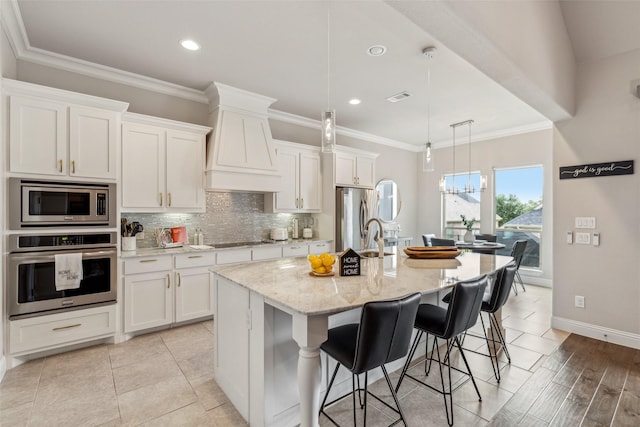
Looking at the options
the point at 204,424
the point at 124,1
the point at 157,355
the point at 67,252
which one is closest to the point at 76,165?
the point at 67,252

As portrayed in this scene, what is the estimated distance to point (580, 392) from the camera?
2.30 metres

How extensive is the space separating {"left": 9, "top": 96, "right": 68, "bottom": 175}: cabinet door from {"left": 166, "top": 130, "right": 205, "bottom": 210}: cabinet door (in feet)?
3.25

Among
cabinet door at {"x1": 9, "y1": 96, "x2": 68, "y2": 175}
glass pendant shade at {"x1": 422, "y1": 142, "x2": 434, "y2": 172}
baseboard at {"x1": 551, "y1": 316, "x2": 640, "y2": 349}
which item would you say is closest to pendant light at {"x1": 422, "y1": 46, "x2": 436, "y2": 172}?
glass pendant shade at {"x1": 422, "y1": 142, "x2": 434, "y2": 172}

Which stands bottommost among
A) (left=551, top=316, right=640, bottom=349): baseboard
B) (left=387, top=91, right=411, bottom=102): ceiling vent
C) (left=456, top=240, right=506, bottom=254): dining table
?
(left=551, top=316, right=640, bottom=349): baseboard

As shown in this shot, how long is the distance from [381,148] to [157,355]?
5.44m

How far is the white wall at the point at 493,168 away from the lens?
5473mm

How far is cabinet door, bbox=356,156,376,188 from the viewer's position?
215 inches

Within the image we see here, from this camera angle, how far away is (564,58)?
127 inches

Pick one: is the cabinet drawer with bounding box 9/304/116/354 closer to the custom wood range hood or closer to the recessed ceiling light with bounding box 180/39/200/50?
the custom wood range hood

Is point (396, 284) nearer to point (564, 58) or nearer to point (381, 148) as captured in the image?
point (564, 58)

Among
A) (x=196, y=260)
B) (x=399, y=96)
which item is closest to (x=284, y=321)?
(x=196, y=260)

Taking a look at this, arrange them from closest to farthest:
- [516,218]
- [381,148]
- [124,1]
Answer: [124,1]
[516,218]
[381,148]

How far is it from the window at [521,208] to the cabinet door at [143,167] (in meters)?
5.98

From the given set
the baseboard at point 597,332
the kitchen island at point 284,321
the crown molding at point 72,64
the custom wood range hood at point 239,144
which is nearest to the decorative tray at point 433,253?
the kitchen island at point 284,321
